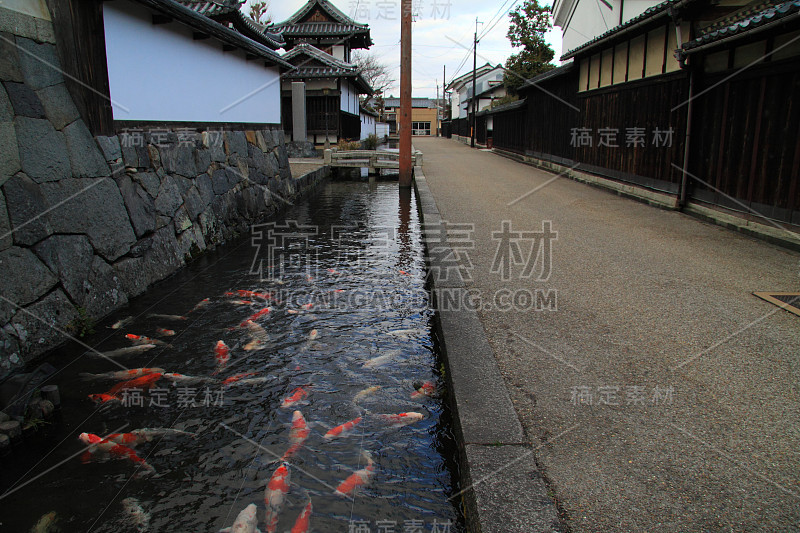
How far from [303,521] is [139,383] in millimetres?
2431

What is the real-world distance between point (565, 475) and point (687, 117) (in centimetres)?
1024

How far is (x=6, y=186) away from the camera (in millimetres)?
4883

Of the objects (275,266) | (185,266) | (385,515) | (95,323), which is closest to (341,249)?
(275,266)

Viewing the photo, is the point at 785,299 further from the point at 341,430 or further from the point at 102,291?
the point at 102,291

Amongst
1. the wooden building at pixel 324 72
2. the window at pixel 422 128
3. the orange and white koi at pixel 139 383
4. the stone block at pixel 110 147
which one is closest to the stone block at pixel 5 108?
the stone block at pixel 110 147

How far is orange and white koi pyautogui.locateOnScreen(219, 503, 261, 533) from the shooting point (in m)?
3.09

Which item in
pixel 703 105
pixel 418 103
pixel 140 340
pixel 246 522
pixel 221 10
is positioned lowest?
pixel 246 522

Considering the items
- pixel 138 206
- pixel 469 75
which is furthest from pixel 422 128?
pixel 138 206

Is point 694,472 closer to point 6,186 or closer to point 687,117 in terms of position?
point 6,186

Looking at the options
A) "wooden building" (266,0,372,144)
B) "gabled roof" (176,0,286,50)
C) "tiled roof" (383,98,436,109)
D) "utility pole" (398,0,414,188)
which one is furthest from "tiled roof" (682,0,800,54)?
"tiled roof" (383,98,436,109)

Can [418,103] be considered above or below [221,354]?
above

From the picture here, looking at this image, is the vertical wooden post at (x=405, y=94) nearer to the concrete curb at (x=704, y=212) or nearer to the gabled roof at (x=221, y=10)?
the gabled roof at (x=221, y=10)

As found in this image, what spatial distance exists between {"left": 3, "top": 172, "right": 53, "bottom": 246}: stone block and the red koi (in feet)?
12.8

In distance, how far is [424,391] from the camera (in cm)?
458
